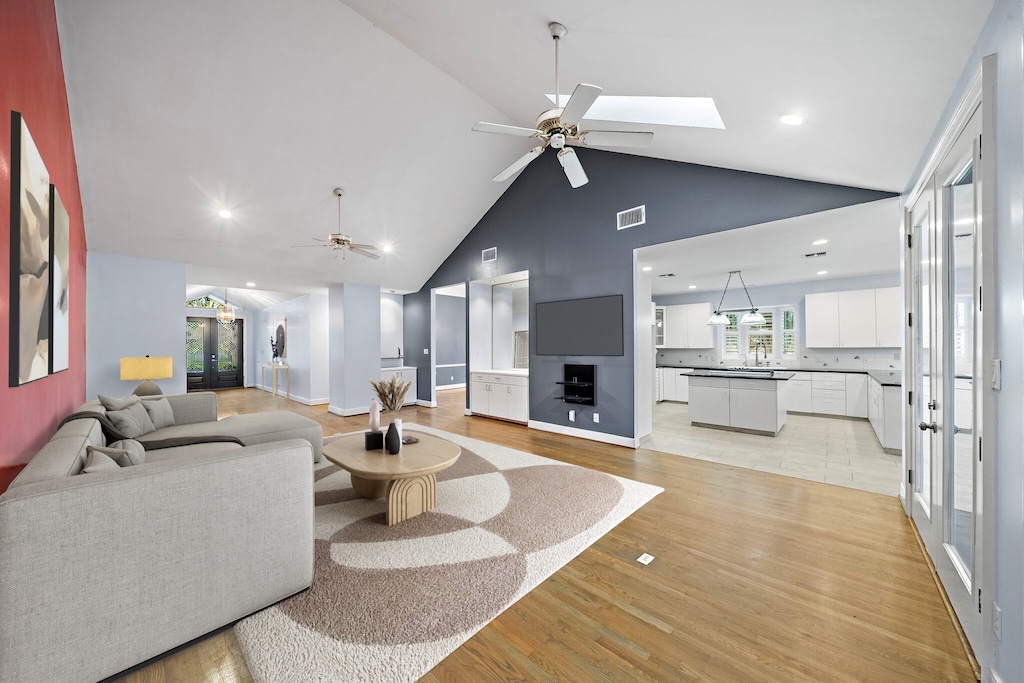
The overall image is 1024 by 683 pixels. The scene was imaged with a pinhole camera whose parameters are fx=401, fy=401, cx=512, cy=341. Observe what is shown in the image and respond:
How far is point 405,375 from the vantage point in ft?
27.0

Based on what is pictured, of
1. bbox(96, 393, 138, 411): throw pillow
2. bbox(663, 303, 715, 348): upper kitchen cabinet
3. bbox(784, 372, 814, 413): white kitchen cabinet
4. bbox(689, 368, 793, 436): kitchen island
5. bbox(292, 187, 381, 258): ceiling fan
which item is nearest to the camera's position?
bbox(96, 393, 138, 411): throw pillow

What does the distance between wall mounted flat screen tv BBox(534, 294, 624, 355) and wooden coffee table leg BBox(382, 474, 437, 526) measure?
2.90m

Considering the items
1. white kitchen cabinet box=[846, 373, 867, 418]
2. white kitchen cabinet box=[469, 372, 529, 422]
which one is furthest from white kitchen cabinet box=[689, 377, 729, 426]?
white kitchen cabinet box=[469, 372, 529, 422]

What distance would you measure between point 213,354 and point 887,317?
51.6 ft

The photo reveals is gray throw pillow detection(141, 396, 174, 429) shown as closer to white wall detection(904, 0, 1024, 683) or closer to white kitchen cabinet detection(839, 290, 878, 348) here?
white wall detection(904, 0, 1024, 683)

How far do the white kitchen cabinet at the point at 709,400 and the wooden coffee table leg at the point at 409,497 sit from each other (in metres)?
4.52

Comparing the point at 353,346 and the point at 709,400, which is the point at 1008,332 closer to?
the point at 709,400

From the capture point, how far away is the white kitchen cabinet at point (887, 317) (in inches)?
253

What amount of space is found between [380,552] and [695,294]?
8141 millimetres

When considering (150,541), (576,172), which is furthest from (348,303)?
(150,541)

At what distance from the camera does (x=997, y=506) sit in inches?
54.7

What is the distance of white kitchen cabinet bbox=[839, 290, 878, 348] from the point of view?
662 cm

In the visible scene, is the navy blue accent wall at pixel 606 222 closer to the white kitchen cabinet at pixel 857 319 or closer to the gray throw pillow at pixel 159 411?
the white kitchen cabinet at pixel 857 319

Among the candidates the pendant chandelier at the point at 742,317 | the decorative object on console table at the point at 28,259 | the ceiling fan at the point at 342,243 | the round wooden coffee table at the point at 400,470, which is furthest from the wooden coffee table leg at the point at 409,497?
the pendant chandelier at the point at 742,317
